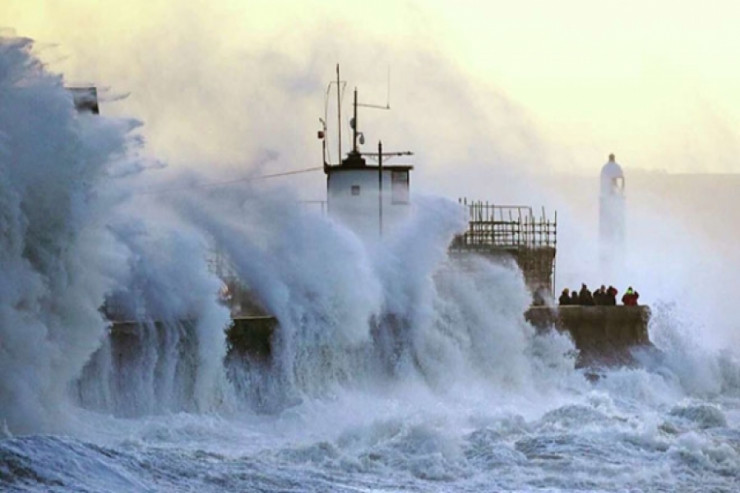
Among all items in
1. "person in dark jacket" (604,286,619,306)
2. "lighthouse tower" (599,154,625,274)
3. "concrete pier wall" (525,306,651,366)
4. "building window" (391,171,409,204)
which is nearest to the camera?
"concrete pier wall" (525,306,651,366)

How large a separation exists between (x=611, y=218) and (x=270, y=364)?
16462 millimetres

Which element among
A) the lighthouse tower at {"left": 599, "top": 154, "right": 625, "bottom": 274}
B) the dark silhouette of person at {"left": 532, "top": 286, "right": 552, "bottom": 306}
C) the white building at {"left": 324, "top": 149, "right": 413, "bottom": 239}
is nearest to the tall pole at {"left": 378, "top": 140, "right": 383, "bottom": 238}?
the white building at {"left": 324, "top": 149, "right": 413, "bottom": 239}

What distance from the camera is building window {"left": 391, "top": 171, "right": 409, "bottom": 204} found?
34188 mm

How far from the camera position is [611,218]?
4138 cm

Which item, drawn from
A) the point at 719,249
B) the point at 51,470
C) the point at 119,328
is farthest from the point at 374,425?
the point at 719,249

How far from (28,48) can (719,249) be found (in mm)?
47538

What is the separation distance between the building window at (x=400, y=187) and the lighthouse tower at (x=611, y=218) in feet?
26.2

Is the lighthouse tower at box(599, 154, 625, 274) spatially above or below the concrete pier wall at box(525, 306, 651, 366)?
above

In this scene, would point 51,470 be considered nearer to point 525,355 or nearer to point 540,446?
point 540,446

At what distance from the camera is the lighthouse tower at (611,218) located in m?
41.4

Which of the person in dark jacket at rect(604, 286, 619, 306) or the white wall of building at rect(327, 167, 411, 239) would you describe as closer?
the white wall of building at rect(327, 167, 411, 239)

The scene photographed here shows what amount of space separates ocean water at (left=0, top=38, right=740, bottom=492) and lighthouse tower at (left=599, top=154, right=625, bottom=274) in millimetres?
8611

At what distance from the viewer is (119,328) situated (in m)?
23.9

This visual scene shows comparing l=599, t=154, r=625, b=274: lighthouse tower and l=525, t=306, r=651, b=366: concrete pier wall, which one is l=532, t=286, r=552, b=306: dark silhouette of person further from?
l=599, t=154, r=625, b=274: lighthouse tower
